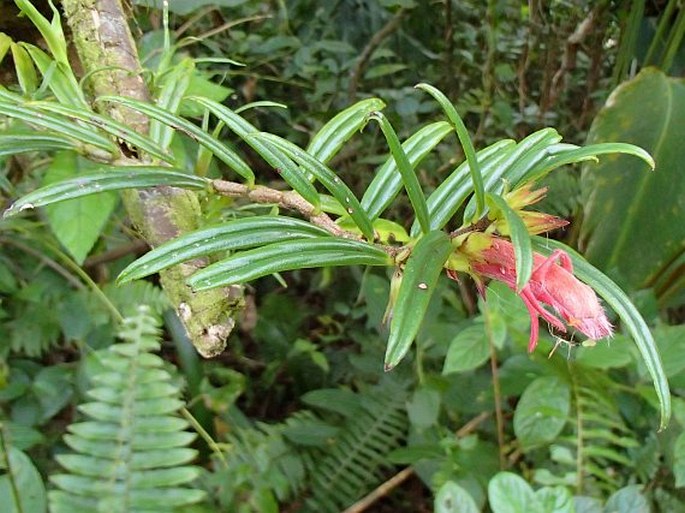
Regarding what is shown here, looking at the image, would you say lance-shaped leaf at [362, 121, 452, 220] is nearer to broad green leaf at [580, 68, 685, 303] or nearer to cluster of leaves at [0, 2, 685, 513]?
cluster of leaves at [0, 2, 685, 513]

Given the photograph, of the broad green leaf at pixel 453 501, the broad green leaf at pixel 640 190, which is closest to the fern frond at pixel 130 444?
the broad green leaf at pixel 453 501

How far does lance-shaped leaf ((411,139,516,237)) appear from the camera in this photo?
14.8 inches

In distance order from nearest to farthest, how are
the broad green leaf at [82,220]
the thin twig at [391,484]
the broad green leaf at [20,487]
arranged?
the broad green leaf at [82,220], the broad green leaf at [20,487], the thin twig at [391,484]

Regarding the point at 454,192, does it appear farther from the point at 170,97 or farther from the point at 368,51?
the point at 368,51

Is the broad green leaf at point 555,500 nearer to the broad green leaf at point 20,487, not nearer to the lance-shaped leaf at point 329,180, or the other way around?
the lance-shaped leaf at point 329,180

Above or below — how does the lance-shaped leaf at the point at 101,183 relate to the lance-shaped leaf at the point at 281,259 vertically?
above

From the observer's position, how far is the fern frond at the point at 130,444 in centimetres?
63

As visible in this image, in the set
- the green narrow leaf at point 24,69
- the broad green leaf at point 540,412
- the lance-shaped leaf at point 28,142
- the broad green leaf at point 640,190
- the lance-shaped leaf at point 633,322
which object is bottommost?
the broad green leaf at point 540,412

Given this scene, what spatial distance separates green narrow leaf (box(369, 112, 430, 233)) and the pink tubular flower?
0.09 ft

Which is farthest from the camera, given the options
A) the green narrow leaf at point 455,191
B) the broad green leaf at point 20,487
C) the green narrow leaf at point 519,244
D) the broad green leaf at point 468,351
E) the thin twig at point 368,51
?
the thin twig at point 368,51

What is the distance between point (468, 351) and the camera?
2.63 ft

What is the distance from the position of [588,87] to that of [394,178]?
1.24m

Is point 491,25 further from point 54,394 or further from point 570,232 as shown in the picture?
point 54,394

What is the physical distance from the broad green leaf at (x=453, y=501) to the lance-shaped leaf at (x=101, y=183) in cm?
41
